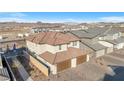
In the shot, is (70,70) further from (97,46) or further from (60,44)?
(97,46)

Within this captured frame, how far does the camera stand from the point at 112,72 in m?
6.45

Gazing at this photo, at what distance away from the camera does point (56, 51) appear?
7.28 m

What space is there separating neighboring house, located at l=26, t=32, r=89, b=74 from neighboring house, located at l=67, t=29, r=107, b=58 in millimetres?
900

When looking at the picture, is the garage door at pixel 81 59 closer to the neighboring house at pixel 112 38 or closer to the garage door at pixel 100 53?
the garage door at pixel 100 53

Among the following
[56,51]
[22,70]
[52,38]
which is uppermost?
[52,38]

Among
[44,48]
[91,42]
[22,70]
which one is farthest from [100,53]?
[22,70]

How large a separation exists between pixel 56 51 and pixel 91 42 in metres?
3.11

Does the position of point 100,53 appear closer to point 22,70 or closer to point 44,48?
point 44,48

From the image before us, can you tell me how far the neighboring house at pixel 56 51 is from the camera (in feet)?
21.5

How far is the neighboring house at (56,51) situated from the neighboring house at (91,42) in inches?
35.4

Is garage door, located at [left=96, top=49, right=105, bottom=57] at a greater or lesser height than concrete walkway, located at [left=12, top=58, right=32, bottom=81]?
greater

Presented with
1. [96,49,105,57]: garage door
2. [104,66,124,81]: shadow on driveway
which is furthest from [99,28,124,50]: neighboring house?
[104,66,124,81]: shadow on driveway

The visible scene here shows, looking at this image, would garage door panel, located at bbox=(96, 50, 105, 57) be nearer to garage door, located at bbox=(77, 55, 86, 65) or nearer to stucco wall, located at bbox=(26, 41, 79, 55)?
garage door, located at bbox=(77, 55, 86, 65)

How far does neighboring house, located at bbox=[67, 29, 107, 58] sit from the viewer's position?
847 cm
